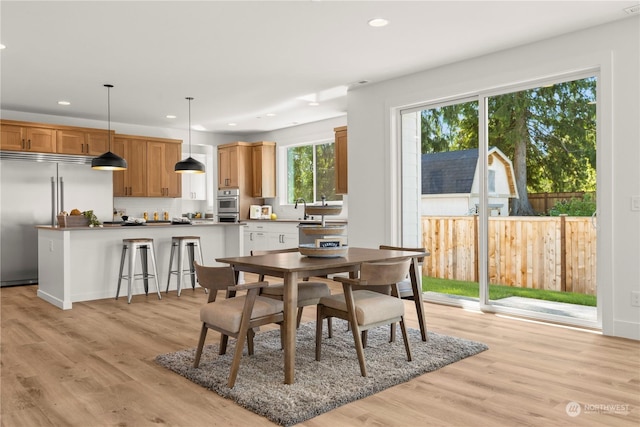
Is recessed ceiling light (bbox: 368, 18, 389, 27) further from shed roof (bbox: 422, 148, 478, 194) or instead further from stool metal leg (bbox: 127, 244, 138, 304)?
stool metal leg (bbox: 127, 244, 138, 304)

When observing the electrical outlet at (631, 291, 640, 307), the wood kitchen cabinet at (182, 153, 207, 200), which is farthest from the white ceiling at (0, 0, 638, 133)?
the wood kitchen cabinet at (182, 153, 207, 200)

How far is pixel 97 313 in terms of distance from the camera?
197 inches

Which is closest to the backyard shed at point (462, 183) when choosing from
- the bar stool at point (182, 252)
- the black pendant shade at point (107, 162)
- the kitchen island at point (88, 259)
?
the bar stool at point (182, 252)

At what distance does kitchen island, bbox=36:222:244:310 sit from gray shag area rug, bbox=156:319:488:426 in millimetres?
2742

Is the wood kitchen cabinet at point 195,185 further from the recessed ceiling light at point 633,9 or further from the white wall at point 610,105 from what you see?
the recessed ceiling light at point 633,9

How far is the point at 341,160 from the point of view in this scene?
7418 millimetres

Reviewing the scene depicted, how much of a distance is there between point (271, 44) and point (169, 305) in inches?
119

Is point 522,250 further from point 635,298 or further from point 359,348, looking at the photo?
point 359,348

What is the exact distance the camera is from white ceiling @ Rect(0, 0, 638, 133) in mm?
3721

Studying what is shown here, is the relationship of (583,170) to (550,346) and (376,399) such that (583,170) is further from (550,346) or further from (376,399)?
(376,399)

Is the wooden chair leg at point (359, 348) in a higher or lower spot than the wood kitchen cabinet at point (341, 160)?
lower

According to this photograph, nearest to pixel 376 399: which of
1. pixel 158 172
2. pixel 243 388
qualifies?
pixel 243 388

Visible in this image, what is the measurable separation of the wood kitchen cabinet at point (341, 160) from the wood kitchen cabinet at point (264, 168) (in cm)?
206

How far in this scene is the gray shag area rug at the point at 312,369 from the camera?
2.59m
